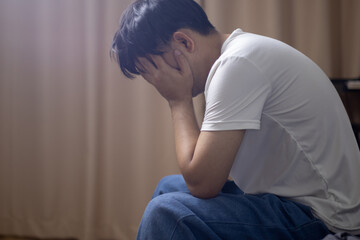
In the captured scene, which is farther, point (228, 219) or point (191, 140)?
point (191, 140)

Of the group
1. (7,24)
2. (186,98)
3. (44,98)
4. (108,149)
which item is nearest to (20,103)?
(44,98)

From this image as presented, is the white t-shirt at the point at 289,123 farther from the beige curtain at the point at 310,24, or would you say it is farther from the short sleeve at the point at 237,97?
the beige curtain at the point at 310,24

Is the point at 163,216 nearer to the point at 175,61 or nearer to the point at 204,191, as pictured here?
the point at 204,191

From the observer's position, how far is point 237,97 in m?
0.74

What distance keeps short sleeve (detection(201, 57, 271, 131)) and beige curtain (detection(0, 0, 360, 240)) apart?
1103mm

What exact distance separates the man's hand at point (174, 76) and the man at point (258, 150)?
4cm

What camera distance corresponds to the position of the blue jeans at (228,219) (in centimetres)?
71

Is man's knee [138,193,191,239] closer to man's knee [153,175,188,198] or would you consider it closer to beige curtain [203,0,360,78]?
man's knee [153,175,188,198]

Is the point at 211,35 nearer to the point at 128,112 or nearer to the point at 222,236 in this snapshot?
the point at 222,236

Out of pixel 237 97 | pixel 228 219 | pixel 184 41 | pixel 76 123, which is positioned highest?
pixel 184 41

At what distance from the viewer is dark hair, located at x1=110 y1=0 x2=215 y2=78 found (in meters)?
0.91

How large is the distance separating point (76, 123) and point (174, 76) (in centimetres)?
123

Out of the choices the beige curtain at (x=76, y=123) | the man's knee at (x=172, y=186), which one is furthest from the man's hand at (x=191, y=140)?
the beige curtain at (x=76, y=123)

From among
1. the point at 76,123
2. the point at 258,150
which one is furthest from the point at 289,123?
the point at 76,123
